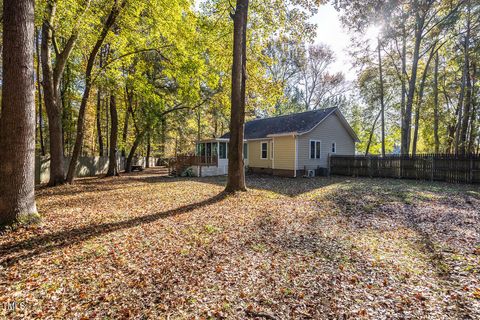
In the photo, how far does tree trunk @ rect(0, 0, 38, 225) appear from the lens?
4633mm

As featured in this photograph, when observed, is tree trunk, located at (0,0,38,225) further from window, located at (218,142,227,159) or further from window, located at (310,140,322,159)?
window, located at (310,140,322,159)

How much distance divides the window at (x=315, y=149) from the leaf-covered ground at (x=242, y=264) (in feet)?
34.4

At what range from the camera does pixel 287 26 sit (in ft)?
34.2

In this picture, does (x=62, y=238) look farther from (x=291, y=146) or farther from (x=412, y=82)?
(x=412, y=82)

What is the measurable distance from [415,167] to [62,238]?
671 inches

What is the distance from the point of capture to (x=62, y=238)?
4.61 meters

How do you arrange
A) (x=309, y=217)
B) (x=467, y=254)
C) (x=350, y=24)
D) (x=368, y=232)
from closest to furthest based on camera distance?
(x=467, y=254) < (x=368, y=232) < (x=309, y=217) < (x=350, y=24)

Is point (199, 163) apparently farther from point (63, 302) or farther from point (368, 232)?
point (63, 302)

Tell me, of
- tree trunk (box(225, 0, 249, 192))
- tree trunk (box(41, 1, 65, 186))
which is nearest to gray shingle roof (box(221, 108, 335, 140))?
tree trunk (box(225, 0, 249, 192))

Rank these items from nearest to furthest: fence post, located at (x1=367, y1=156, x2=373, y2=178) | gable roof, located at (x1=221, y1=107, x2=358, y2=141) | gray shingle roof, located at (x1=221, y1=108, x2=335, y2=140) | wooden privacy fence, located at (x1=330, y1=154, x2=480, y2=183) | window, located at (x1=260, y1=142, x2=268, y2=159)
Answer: wooden privacy fence, located at (x1=330, y1=154, x2=480, y2=183) → fence post, located at (x1=367, y1=156, x2=373, y2=178) → gable roof, located at (x1=221, y1=107, x2=358, y2=141) → gray shingle roof, located at (x1=221, y1=108, x2=335, y2=140) → window, located at (x1=260, y1=142, x2=268, y2=159)

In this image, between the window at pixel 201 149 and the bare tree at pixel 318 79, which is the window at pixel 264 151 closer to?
the window at pixel 201 149

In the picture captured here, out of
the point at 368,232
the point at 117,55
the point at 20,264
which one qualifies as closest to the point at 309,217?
the point at 368,232

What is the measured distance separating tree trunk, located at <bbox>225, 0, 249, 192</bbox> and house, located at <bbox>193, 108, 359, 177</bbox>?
25.4 feet

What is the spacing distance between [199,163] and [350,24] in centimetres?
1355
